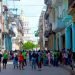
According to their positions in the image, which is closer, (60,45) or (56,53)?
(56,53)

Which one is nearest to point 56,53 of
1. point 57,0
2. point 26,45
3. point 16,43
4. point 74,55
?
point 74,55

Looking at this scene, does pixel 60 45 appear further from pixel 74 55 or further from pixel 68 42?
pixel 74 55

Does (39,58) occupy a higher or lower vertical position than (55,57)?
higher

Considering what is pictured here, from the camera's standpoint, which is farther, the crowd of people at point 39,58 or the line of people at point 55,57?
the line of people at point 55,57

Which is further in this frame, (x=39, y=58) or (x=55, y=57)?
(x=55, y=57)

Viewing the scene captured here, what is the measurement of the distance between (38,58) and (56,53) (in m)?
7.78

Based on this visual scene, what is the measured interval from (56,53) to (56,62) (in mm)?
949

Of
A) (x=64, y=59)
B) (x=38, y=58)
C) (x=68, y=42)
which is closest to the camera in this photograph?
(x=38, y=58)

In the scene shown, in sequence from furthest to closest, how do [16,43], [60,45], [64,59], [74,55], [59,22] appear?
[16,43]
[60,45]
[59,22]
[64,59]
[74,55]

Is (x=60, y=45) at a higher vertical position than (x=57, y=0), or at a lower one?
lower

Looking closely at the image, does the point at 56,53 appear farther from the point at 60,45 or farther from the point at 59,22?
the point at 60,45

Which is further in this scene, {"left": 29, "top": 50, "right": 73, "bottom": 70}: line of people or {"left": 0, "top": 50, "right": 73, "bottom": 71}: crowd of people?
{"left": 29, "top": 50, "right": 73, "bottom": 70}: line of people

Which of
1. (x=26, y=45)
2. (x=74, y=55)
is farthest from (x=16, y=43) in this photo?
(x=74, y=55)

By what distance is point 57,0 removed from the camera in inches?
2083
